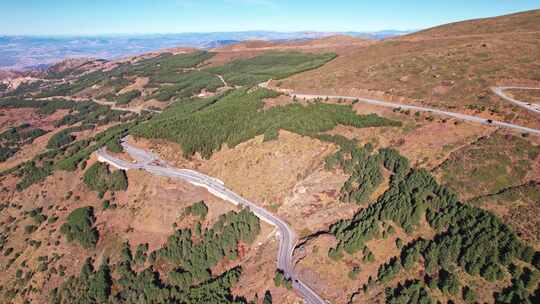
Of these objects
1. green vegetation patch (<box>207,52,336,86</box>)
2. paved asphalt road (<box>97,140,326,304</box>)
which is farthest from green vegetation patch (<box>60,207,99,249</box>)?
green vegetation patch (<box>207,52,336,86</box>)

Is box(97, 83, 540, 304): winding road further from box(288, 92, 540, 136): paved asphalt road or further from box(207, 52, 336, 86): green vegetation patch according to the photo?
box(207, 52, 336, 86): green vegetation patch

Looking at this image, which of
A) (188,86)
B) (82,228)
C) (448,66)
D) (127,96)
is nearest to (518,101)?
(448,66)

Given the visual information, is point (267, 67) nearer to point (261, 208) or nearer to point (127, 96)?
point (127, 96)

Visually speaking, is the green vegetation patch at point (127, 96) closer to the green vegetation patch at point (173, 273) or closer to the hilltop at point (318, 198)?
the hilltop at point (318, 198)

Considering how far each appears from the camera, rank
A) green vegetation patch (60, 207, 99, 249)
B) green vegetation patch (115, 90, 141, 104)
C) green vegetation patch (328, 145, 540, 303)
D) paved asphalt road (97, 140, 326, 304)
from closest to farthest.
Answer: green vegetation patch (328, 145, 540, 303)
paved asphalt road (97, 140, 326, 304)
green vegetation patch (60, 207, 99, 249)
green vegetation patch (115, 90, 141, 104)

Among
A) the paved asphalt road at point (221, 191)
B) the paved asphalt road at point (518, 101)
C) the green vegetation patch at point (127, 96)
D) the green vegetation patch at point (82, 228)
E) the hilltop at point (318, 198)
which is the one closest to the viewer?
the hilltop at point (318, 198)

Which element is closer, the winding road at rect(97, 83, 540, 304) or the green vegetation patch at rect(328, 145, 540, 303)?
the green vegetation patch at rect(328, 145, 540, 303)

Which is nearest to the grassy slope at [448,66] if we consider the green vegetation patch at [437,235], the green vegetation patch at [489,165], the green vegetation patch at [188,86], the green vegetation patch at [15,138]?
the green vegetation patch at [489,165]
